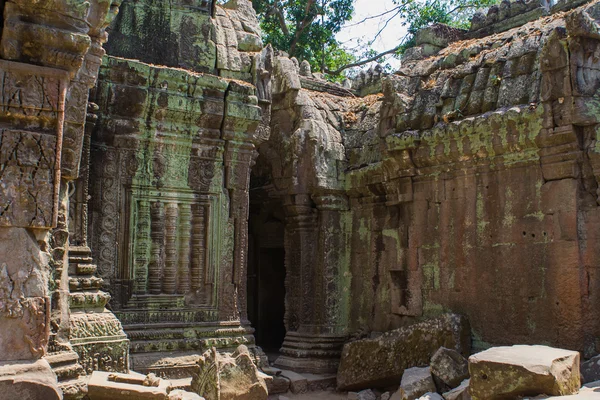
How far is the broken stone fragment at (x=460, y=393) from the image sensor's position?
226 inches

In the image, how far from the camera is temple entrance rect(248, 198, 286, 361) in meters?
11.0

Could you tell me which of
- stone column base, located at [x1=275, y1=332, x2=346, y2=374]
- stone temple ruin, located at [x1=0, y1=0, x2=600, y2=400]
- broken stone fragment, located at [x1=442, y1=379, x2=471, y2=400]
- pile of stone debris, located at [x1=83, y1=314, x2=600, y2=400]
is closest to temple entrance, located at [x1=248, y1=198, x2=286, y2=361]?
stone temple ruin, located at [x1=0, y1=0, x2=600, y2=400]

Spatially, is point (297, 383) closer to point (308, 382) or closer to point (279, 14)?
point (308, 382)

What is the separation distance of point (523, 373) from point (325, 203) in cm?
469

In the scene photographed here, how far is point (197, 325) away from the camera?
7.27m

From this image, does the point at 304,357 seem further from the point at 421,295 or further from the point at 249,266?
the point at 249,266

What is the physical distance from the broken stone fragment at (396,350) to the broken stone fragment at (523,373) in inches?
74.1

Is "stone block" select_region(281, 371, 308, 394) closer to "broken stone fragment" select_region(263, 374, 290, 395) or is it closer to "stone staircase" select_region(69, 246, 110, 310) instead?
"broken stone fragment" select_region(263, 374, 290, 395)

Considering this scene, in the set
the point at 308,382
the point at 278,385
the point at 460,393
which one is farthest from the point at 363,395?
the point at 460,393

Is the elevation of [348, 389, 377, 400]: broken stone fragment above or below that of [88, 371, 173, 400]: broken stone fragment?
below

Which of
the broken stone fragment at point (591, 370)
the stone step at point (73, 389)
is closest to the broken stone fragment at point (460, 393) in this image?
the broken stone fragment at point (591, 370)

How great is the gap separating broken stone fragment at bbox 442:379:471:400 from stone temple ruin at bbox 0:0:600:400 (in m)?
0.39

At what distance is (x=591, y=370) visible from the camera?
5980mm

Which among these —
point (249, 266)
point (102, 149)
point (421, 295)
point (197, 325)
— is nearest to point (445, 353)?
point (421, 295)
